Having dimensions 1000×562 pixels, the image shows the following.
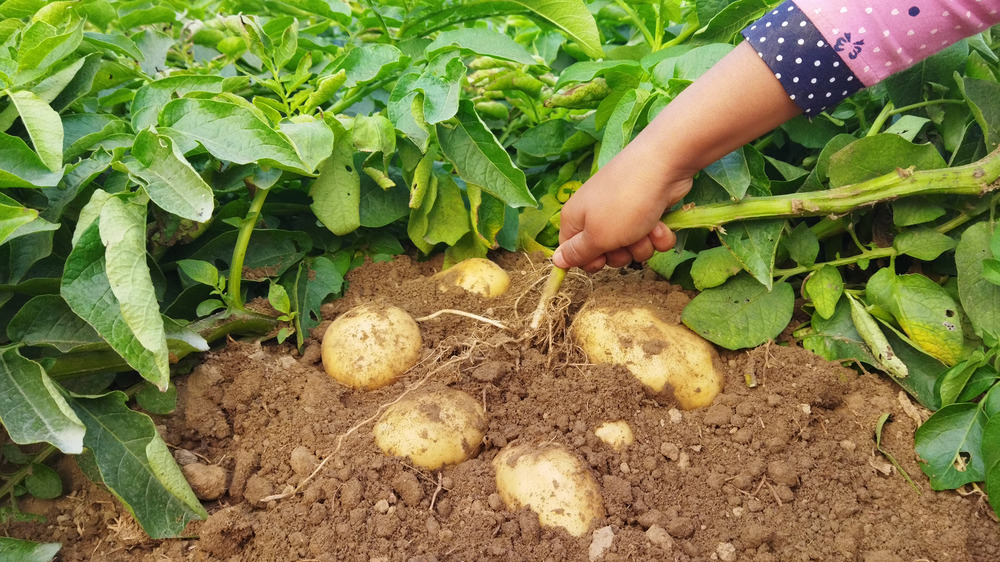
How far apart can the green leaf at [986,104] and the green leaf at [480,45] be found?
0.79m

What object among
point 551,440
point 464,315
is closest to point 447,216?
point 464,315

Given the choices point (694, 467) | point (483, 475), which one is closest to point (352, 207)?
point (483, 475)

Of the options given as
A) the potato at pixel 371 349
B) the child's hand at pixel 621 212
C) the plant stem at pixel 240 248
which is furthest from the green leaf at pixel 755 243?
the plant stem at pixel 240 248

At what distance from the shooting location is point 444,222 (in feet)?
5.12

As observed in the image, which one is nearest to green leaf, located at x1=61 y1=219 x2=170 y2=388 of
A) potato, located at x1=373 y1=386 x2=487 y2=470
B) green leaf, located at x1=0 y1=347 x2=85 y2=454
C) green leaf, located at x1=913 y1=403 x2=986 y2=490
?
green leaf, located at x1=0 y1=347 x2=85 y2=454

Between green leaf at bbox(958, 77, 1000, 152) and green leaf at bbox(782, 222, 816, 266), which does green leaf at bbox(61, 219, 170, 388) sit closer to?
green leaf at bbox(782, 222, 816, 266)

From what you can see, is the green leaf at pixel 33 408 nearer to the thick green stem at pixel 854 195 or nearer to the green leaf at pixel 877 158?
the thick green stem at pixel 854 195

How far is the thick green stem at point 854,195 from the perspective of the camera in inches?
45.9

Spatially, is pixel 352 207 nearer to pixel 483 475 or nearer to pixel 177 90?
pixel 177 90

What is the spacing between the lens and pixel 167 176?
1124 mm

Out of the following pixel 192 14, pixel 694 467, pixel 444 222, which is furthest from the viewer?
pixel 192 14

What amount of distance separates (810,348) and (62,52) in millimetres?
1444

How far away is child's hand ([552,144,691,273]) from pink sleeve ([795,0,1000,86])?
299 mm

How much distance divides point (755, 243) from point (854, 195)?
0.18 m
